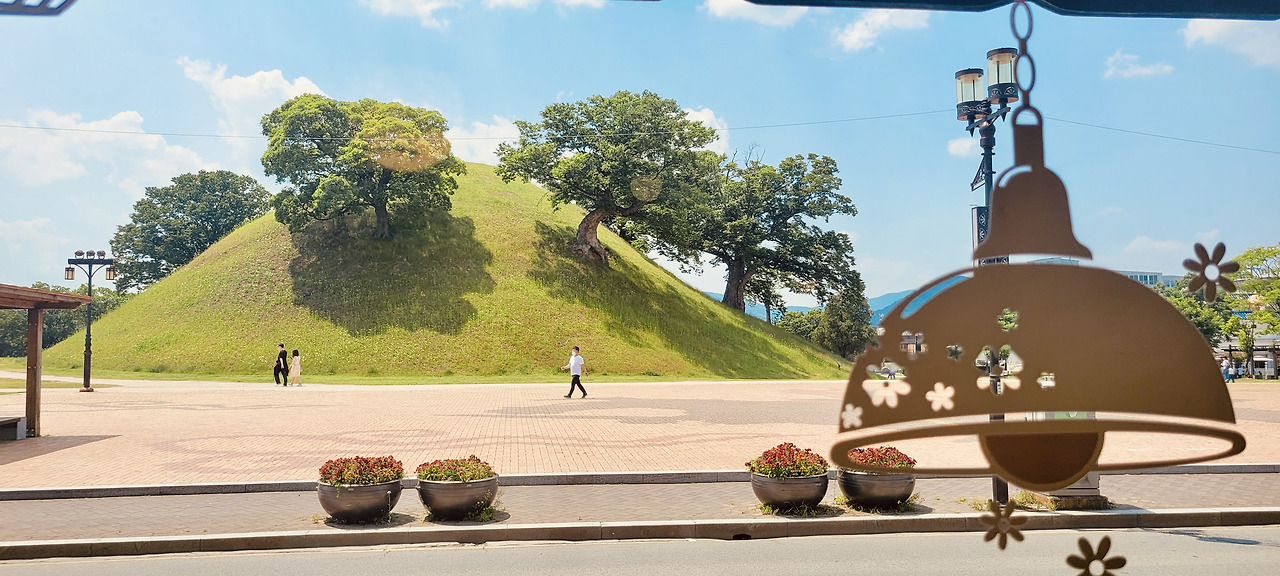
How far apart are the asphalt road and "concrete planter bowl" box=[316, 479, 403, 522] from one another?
0.82 m

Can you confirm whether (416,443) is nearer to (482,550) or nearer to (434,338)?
(482,550)

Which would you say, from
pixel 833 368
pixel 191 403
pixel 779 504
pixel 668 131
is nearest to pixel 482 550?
pixel 779 504

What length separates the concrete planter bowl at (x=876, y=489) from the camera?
1166cm

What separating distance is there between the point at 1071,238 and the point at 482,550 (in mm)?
9427

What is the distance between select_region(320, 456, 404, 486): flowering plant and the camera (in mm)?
11109

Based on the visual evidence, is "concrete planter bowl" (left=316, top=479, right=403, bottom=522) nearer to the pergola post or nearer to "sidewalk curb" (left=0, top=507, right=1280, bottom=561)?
"sidewalk curb" (left=0, top=507, right=1280, bottom=561)

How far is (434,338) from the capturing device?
5172 cm

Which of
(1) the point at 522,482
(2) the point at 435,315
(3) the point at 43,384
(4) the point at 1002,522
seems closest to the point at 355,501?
(1) the point at 522,482

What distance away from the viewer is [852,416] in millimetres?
1658

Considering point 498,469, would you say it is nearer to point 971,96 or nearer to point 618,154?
point 971,96

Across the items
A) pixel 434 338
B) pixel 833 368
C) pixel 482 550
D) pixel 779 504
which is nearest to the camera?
pixel 482 550

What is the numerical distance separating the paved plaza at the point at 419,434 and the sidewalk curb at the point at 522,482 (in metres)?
0.47

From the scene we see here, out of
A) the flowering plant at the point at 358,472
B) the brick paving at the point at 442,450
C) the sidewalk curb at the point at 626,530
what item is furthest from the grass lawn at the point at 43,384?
the flowering plant at the point at 358,472

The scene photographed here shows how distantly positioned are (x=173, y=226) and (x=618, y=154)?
5188 centimetres
